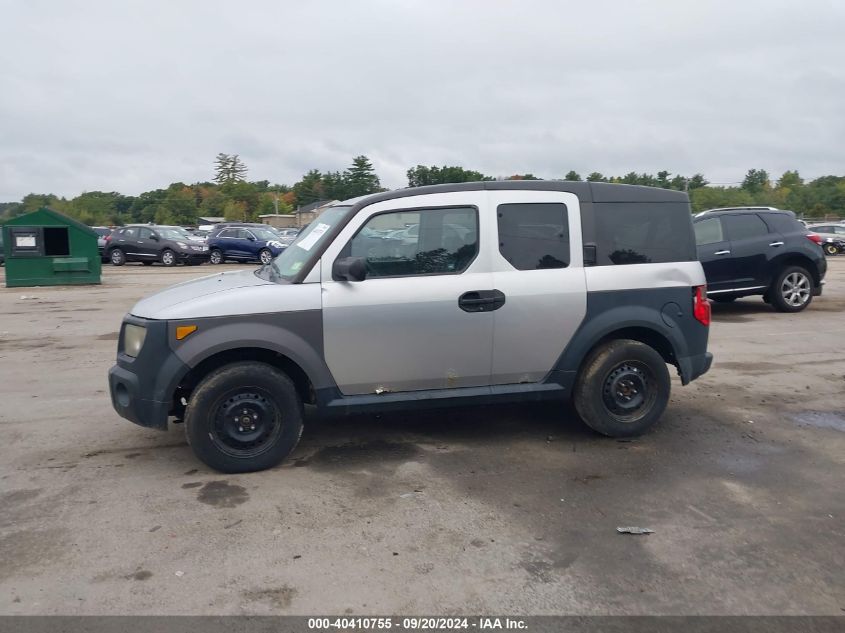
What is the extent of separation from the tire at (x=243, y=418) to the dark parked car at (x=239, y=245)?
24.8 metres

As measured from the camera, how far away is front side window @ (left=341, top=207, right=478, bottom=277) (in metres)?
5.25

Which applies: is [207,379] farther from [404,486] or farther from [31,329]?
[31,329]

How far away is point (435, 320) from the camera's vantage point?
5.21 m

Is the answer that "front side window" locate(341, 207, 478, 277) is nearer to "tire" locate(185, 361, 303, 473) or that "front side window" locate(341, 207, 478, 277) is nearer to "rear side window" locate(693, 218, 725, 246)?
"tire" locate(185, 361, 303, 473)

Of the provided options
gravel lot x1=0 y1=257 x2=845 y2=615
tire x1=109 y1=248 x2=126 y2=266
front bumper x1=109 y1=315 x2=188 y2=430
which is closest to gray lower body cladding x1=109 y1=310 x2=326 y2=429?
front bumper x1=109 y1=315 x2=188 y2=430

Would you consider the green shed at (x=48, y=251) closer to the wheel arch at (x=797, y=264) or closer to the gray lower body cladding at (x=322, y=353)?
the gray lower body cladding at (x=322, y=353)

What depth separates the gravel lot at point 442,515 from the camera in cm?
353

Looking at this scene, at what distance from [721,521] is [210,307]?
3455mm

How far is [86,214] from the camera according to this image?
93562mm

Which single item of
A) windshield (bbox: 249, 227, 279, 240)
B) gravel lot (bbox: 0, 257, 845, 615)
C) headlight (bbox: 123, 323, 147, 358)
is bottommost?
gravel lot (bbox: 0, 257, 845, 615)

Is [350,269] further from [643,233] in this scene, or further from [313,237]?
[643,233]

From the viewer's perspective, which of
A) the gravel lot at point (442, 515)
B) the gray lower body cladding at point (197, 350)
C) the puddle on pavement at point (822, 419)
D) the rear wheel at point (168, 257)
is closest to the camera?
the gravel lot at point (442, 515)

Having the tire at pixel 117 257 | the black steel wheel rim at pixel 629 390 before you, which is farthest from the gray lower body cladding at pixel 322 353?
the tire at pixel 117 257

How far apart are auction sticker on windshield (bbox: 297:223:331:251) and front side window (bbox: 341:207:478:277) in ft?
1.07
